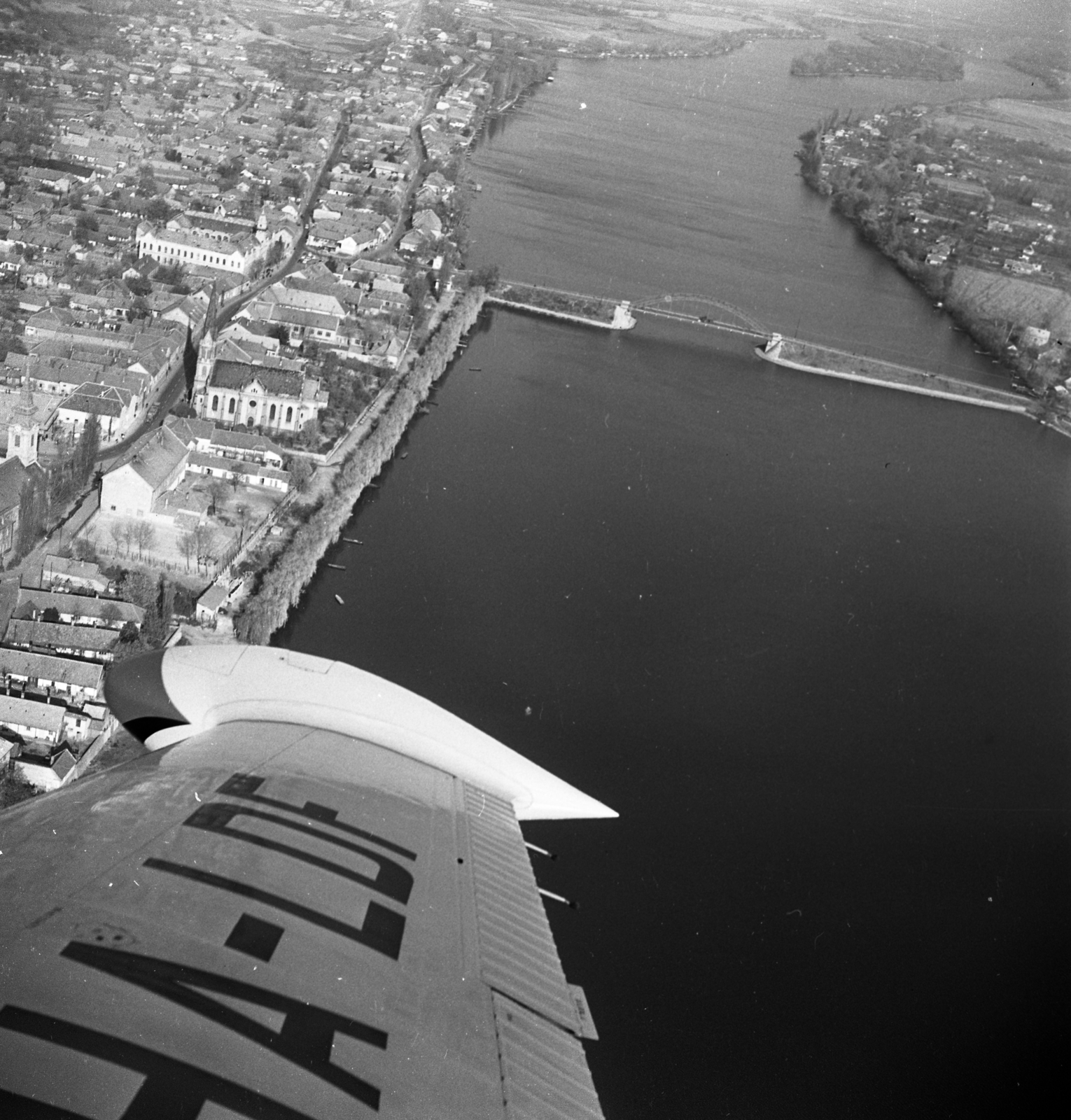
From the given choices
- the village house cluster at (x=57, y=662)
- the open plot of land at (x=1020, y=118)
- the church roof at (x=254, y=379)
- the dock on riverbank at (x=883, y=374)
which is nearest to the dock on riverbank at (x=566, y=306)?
the dock on riverbank at (x=883, y=374)

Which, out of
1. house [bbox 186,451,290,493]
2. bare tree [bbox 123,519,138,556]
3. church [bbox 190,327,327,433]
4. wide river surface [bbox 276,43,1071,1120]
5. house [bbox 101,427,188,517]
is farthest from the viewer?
church [bbox 190,327,327,433]

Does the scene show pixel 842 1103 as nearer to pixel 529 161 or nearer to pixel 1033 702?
pixel 1033 702

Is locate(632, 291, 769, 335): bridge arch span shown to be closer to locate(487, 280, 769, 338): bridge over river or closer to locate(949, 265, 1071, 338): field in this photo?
locate(487, 280, 769, 338): bridge over river

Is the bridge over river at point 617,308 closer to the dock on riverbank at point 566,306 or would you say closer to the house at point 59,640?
the dock on riverbank at point 566,306

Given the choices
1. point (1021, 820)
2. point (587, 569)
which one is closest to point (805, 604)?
point (587, 569)

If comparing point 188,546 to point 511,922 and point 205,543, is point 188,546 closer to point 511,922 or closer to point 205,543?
point 205,543

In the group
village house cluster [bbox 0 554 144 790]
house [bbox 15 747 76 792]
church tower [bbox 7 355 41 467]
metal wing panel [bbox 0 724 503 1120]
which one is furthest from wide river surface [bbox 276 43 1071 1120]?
metal wing panel [bbox 0 724 503 1120]

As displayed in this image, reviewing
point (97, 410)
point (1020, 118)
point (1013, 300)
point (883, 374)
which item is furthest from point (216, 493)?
point (1020, 118)

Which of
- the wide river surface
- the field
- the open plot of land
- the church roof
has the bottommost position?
the wide river surface

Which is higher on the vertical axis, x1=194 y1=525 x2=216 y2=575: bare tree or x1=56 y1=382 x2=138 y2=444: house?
x1=56 y1=382 x2=138 y2=444: house
